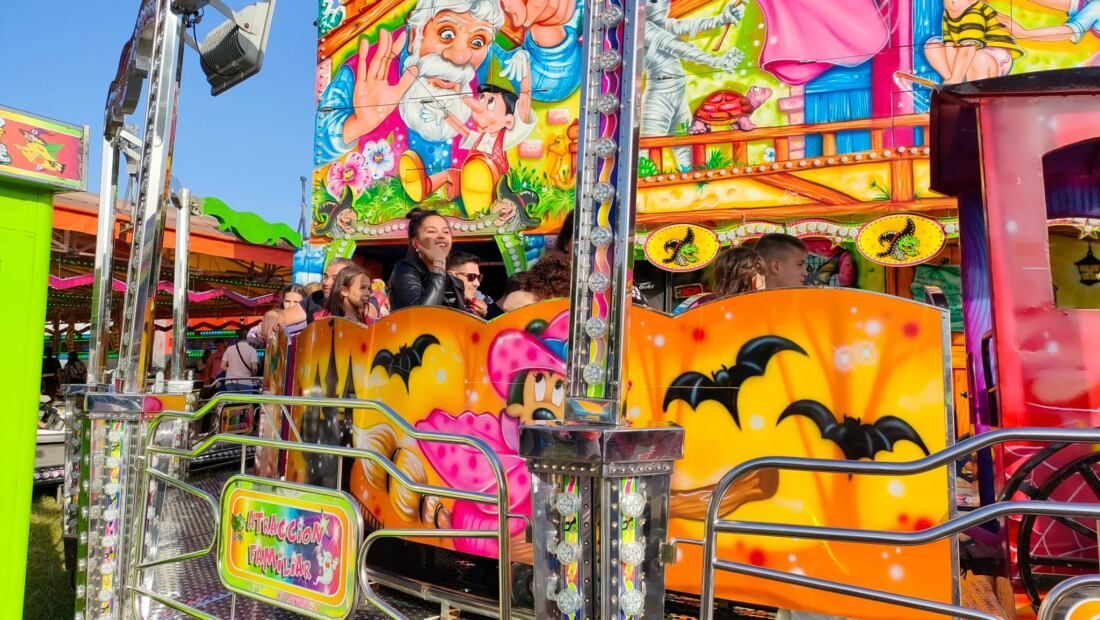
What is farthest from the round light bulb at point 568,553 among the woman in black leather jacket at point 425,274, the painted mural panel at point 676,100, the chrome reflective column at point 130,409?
the painted mural panel at point 676,100

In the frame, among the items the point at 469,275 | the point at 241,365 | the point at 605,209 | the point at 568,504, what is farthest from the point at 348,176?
the point at 568,504

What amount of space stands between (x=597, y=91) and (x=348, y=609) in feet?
5.58

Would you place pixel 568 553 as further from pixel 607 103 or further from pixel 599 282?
pixel 607 103

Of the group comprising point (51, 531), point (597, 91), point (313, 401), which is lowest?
point (51, 531)

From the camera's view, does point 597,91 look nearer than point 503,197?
Yes

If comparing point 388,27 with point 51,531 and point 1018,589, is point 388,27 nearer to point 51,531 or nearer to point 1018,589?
point 51,531

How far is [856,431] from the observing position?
103 inches

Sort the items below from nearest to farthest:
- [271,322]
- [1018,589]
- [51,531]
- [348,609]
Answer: [348,609], [1018,589], [51,531], [271,322]

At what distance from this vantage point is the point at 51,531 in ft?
18.1

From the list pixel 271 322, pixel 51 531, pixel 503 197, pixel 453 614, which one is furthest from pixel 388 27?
pixel 453 614

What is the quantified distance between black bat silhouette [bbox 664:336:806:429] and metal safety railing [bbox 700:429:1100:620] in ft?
3.51

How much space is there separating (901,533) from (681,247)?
5875mm

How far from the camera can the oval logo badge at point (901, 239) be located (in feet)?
20.9

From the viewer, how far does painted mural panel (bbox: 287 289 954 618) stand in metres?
2.54
